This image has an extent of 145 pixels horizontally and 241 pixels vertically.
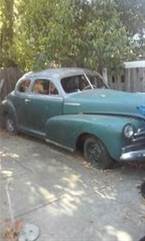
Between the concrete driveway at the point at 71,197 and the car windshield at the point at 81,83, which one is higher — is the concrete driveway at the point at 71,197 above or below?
below

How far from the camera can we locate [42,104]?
25.9 ft

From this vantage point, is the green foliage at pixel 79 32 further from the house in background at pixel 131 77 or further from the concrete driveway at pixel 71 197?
the concrete driveway at pixel 71 197

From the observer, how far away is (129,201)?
17.4ft

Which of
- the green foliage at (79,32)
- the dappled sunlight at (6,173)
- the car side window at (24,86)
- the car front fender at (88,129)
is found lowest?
the dappled sunlight at (6,173)

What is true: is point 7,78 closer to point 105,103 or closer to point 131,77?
point 131,77

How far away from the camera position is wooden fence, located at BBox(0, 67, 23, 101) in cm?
1051

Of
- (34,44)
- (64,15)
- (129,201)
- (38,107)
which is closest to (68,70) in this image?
(38,107)

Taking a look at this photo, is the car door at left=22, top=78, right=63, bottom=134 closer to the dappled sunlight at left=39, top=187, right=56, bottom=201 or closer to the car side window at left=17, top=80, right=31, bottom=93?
the car side window at left=17, top=80, right=31, bottom=93

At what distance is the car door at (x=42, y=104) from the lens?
7539mm

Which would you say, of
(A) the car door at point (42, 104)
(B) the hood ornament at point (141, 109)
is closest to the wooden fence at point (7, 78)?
(A) the car door at point (42, 104)

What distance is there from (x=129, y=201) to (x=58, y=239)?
4.28ft

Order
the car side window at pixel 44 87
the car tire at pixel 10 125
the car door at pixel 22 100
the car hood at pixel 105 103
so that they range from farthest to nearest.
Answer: the car tire at pixel 10 125, the car door at pixel 22 100, the car side window at pixel 44 87, the car hood at pixel 105 103

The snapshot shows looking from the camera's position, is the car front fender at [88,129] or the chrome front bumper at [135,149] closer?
the chrome front bumper at [135,149]

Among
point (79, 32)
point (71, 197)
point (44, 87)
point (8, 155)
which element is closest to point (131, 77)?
point (79, 32)
